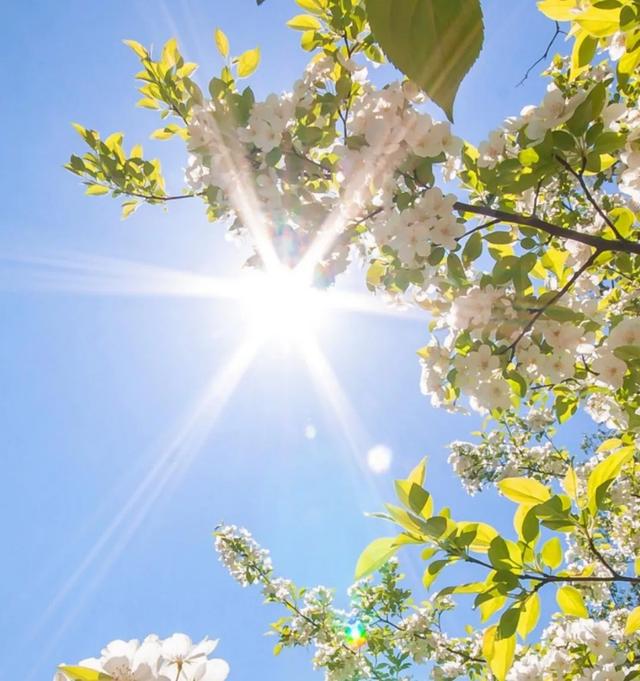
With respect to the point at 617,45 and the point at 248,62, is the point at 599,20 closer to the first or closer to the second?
the point at 617,45

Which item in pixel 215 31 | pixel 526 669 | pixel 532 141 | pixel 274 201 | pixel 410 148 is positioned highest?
pixel 215 31

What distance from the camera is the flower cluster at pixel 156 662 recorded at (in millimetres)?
847

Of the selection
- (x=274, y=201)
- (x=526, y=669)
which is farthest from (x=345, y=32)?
(x=526, y=669)

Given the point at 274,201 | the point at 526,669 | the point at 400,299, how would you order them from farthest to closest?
the point at 526,669, the point at 400,299, the point at 274,201

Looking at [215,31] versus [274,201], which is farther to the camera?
[215,31]

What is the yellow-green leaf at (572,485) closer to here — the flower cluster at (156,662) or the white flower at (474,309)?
the white flower at (474,309)

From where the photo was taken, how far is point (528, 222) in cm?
178

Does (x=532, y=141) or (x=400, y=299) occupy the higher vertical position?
(x=400, y=299)

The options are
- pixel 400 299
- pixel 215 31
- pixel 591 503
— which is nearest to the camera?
pixel 591 503

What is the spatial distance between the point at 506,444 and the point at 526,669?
10.8ft

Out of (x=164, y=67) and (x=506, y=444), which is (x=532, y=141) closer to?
(x=164, y=67)

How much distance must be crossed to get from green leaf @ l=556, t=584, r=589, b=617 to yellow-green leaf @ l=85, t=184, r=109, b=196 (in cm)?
267

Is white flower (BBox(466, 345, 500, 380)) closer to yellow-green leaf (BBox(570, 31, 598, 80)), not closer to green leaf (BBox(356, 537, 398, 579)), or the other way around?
green leaf (BBox(356, 537, 398, 579))

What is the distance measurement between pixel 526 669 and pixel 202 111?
3946 mm
